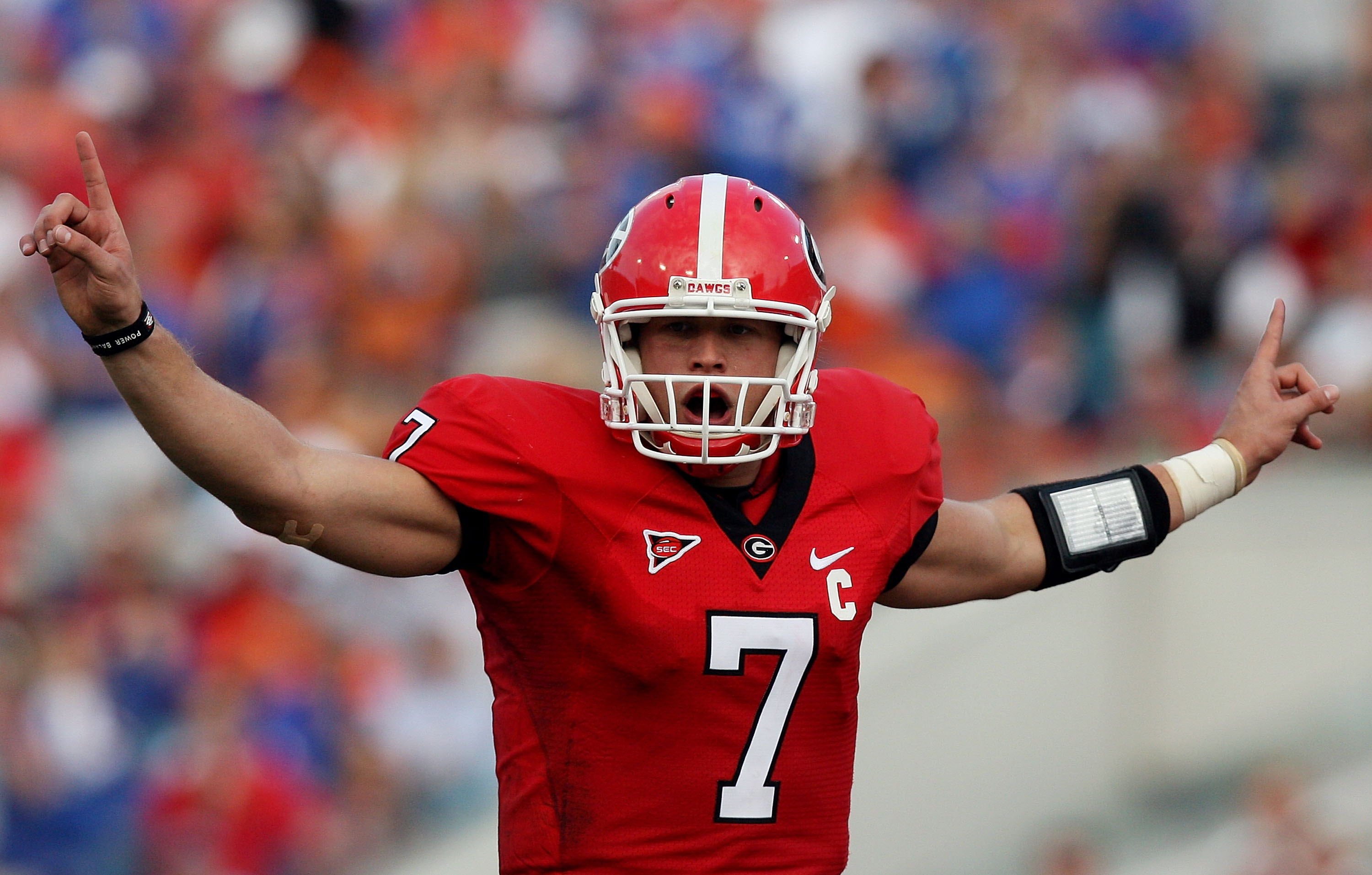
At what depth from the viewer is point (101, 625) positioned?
265 inches

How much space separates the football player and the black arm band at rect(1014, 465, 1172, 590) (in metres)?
0.39

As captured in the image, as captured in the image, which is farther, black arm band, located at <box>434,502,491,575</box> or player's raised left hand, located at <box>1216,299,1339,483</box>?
player's raised left hand, located at <box>1216,299,1339,483</box>

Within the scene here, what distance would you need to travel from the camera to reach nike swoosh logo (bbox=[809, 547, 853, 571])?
9.70 feet

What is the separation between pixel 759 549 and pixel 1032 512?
28.5 inches

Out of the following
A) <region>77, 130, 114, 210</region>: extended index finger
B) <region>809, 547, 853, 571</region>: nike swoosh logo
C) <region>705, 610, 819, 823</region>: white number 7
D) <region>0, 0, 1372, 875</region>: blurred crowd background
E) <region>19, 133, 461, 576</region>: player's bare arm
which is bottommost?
<region>705, 610, 819, 823</region>: white number 7

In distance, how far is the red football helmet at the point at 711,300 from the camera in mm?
2916

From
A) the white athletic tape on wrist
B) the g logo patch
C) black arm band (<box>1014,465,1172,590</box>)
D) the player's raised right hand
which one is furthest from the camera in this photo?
the white athletic tape on wrist

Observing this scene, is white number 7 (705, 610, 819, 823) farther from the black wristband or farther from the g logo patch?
the black wristband

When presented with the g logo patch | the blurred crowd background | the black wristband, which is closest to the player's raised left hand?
the g logo patch

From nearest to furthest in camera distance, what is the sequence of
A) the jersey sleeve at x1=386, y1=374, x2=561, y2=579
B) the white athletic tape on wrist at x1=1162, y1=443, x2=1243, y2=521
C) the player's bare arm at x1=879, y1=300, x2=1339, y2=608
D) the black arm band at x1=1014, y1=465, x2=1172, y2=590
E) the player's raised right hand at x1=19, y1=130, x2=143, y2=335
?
the player's raised right hand at x1=19, y1=130, x2=143, y2=335
the jersey sleeve at x1=386, y1=374, x2=561, y2=579
the player's bare arm at x1=879, y1=300, x2=1339, y2=608
the black arm band at x1=1014, y1=465, x2=1172, y2=590
the white athletic tape on wrist at x1=1162, y1=443, x2=1243, y2=521

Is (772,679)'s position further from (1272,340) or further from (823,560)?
(1272,340)

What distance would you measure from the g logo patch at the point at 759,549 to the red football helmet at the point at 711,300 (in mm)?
135

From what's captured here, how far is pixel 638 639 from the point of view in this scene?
2.83m

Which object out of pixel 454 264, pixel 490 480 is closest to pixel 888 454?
pixel 490 480
